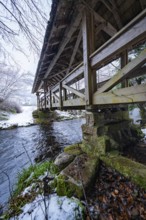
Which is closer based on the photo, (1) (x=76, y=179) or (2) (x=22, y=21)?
→ (2) (x=22, y=21)

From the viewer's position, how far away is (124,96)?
2023 millimetres

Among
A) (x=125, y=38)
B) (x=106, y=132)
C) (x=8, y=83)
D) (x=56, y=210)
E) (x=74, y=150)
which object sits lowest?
(x=56, y=210)

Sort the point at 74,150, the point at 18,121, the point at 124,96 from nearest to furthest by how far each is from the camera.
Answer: the point at 124,96 < the point at 74,150 < the point at 18,121

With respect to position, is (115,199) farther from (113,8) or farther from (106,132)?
(113,8)

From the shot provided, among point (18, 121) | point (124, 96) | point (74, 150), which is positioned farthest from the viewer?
point (18, 121)

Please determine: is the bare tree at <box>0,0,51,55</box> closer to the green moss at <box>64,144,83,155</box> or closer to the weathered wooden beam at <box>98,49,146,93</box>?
the weathered wooden beam at <box>98,49,146,93</box>

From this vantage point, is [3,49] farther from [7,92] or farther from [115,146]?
[7,92]

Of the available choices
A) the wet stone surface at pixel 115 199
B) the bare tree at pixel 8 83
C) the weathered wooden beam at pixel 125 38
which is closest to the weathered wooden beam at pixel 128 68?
the weathered wooden beam at pixel 125 38

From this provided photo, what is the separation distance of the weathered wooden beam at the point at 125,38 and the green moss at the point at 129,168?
6.09 feet

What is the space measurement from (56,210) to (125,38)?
2.63 meters

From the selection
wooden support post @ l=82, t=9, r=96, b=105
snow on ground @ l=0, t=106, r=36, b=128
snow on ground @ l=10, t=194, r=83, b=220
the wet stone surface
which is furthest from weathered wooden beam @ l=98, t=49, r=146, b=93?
snow on ground @ l=0, t=106, r=36, b=128

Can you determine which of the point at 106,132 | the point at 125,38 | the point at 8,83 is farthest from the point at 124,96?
the point at 8,83

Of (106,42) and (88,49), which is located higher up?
(88,49)

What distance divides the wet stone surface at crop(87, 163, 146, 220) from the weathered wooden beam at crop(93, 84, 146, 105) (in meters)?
1.28
